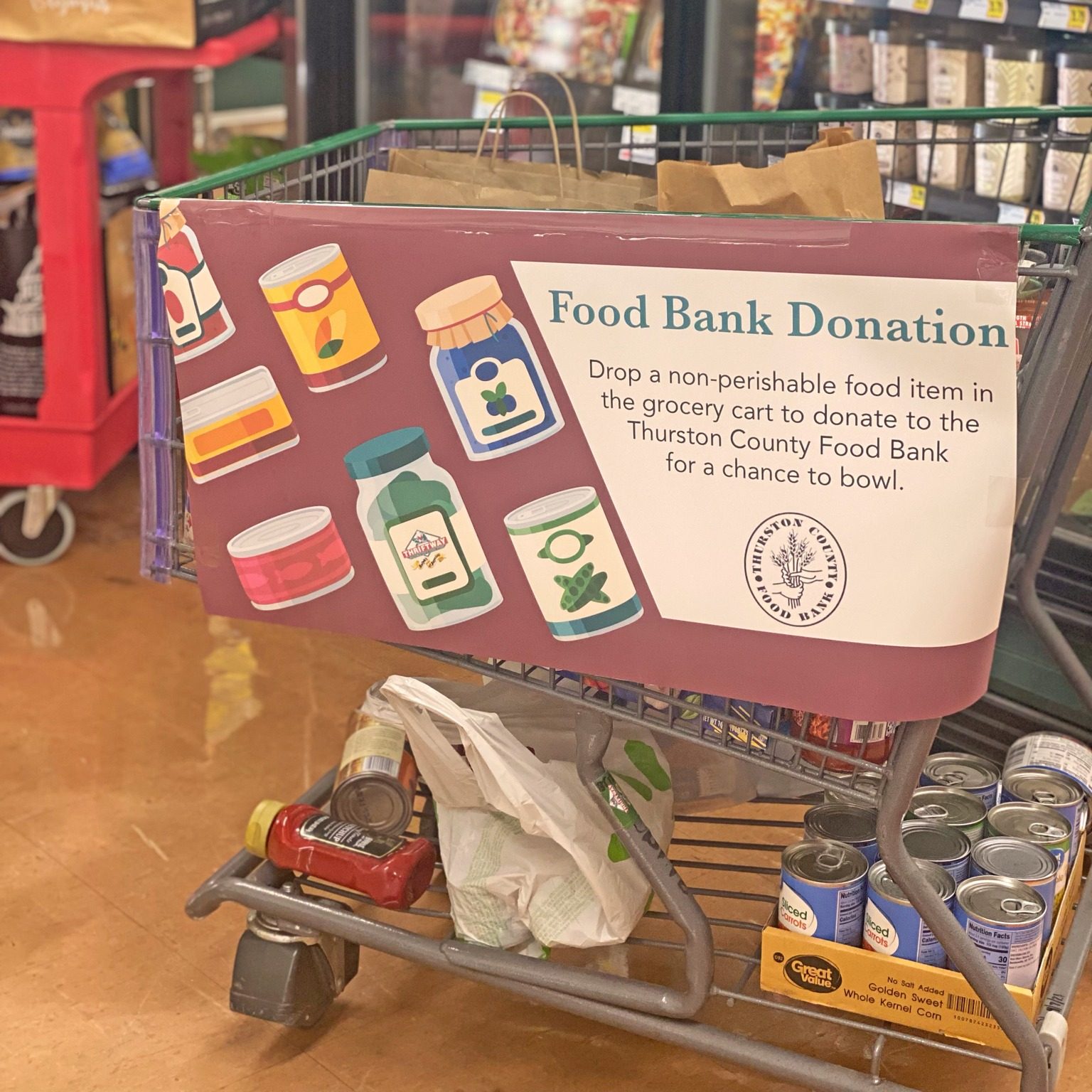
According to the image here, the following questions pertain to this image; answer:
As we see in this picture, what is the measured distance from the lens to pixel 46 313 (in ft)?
9.80

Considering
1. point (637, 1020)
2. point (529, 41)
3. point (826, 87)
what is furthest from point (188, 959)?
point (529, 41)

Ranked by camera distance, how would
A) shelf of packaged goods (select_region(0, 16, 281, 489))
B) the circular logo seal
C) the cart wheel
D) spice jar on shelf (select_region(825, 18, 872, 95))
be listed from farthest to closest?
the cart wheel, spice jar on shelf (select_region(825, 18, 872, 95)), shelf of packaged goods (select_region(0, 16, 281, 489)), the circular logo seal

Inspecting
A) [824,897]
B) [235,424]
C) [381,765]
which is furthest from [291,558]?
[824,897]

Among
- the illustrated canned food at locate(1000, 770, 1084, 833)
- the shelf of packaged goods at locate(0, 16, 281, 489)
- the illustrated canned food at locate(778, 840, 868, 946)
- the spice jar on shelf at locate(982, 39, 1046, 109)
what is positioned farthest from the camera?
the shelf of packaged goods at locate(0, 16, 281, 489)

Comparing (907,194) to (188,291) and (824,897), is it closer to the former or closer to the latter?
(824,897)

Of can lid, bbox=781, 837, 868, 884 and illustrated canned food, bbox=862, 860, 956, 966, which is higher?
can lid, bbox=781, 837, 868, 884

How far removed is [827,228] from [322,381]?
1.72ft

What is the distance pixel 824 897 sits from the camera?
159cm

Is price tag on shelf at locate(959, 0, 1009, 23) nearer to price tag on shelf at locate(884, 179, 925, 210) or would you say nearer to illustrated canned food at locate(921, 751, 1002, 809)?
price tag on shelf at locate(884, 179, 925, 210)

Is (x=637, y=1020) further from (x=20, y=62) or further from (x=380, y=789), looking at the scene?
(x=20, y=62)

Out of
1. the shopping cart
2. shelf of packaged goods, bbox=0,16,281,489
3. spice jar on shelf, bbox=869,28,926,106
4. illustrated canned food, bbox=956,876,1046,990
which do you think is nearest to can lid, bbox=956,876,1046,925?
illustrated canned food, bbox=956,876,1046,990

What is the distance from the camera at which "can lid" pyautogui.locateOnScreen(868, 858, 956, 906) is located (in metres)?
1.57

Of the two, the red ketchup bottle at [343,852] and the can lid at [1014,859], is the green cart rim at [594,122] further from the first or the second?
the can lid at [1014,859]

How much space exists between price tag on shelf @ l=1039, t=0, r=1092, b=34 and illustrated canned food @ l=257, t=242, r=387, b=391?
68.1 inches
